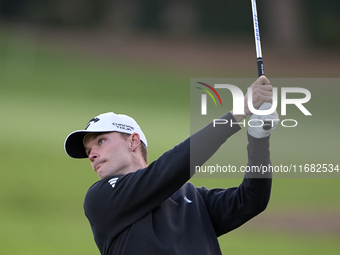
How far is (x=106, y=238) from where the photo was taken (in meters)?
2.08

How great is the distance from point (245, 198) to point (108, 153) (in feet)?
1.94

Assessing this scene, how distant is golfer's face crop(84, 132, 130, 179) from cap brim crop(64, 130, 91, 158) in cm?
6

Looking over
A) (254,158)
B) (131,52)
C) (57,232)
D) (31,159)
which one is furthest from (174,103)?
(254,158)

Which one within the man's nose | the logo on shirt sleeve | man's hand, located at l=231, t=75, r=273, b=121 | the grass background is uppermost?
man's hand, located at l=231, t=75, r=273, b=121

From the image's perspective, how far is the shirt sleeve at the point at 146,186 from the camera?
6.26 ft

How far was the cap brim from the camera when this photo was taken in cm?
234

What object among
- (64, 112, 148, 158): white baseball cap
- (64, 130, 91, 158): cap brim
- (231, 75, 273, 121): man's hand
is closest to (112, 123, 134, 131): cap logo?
(64, 112, 148, 158): white baseball cap

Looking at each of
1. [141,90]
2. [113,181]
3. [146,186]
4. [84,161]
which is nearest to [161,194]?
[146,186]

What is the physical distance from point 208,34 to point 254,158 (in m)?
9.24

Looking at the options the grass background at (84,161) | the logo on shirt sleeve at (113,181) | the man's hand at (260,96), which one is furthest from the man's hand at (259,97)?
the grass background at (84,161)

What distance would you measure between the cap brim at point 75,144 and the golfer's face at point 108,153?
2.3 inches

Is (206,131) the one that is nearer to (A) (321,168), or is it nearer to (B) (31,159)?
(B) (31,159)

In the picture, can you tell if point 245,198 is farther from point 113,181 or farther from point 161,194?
point 113,181

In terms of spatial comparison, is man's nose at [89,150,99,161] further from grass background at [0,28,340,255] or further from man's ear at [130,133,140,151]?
grass background at [0,28,340,255]
